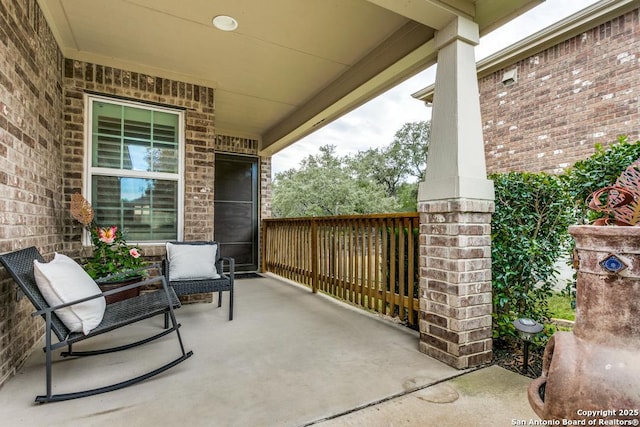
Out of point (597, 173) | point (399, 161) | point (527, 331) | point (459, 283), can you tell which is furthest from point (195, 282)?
point (399, 161)

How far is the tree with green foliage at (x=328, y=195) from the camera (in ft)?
37.6

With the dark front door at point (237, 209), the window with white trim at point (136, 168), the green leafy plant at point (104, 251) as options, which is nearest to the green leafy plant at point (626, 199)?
the green leafy plant at point (104, 251)

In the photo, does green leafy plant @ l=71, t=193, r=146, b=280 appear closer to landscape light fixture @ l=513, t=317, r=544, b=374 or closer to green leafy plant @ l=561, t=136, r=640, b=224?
landscape light fixture @ l=513, t=317, r=544, b=374

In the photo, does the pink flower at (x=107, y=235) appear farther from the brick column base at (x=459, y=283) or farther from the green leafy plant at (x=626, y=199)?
the green leafy plant at (x=626, y=199)

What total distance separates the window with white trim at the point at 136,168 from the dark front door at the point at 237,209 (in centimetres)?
228

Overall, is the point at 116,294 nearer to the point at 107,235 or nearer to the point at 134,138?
the point at 107,235

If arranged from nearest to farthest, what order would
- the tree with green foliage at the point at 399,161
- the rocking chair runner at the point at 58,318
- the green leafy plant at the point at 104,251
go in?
the rocking chair runner at the point at 58,318 < the green leafy plant at the point at 104,251 < the tree with green foliage at the point at 399,161

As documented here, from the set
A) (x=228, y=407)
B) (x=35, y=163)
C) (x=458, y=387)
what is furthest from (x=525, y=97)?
(x=35, y=163)

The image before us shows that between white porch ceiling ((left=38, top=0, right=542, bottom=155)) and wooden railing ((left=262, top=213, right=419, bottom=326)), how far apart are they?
1.56 meters

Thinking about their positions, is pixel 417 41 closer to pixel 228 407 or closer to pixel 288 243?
pixel 228 407

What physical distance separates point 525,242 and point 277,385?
2.08 meters

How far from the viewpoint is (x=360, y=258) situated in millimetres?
3678

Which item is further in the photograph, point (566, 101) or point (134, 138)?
point (566, 101)

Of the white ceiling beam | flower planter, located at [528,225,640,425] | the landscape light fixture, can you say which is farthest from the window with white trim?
flower planter, located at [528,225,640,425]
